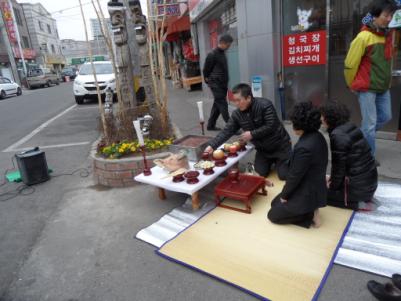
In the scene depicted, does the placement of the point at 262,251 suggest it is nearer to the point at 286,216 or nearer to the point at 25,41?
the point at 286,216

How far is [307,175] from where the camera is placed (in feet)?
8.46

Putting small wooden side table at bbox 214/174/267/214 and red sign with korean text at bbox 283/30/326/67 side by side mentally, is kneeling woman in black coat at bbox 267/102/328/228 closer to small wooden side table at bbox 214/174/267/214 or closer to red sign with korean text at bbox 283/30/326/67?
small wooden side table at bbox 214/174/267/214

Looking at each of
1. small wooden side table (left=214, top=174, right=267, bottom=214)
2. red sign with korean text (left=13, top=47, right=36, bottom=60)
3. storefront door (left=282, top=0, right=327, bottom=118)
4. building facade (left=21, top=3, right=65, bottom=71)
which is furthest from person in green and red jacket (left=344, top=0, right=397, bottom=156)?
building facade (left=21, top=3, right=65, bottom=71)

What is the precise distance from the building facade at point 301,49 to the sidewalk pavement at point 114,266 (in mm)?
1735

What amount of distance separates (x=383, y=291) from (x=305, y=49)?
4.41 meters

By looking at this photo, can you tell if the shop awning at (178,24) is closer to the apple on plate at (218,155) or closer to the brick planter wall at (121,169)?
the brick planter wall at (121,169)

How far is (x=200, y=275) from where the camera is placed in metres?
2.35

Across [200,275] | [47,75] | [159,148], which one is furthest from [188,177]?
[47,75]

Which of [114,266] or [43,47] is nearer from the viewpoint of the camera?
[114,266]

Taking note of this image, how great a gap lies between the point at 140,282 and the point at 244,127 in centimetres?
213

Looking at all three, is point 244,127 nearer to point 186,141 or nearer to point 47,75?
point 186,141

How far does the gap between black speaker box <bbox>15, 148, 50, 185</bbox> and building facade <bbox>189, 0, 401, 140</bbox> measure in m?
4.15

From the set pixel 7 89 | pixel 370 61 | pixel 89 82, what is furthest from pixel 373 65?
pixel 7 89

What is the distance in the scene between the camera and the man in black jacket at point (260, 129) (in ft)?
Answer: 11.7
